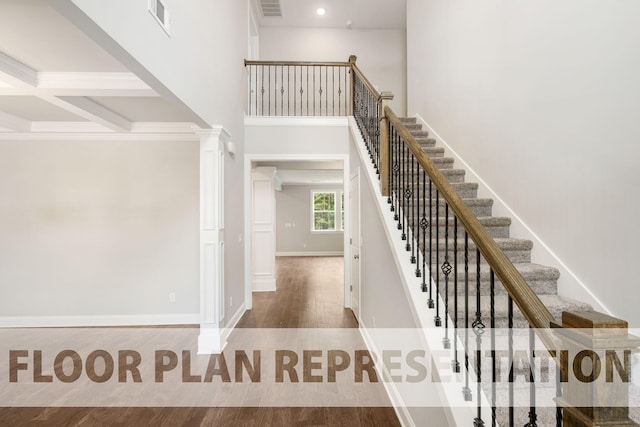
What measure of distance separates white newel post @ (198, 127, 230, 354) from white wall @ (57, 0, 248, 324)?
10.9 inches

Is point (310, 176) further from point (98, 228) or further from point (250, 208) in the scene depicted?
point (98, 228)

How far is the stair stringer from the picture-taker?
60.9 inches

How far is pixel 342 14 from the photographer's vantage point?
21.0ft

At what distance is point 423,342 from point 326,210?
1122cm

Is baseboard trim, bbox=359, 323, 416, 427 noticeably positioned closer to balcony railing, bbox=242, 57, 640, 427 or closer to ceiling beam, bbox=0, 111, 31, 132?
balcony railing, bbox=242, 57, 640, 427

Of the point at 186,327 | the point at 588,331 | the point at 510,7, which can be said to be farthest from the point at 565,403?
the point at 186,327

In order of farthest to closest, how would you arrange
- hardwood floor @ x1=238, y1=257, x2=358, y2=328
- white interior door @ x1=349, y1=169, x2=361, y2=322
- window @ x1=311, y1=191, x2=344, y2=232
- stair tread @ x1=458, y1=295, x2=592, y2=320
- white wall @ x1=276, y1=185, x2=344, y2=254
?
window @ x1=311, y1=191, x2=344, y2=232, white wall @ x1=276, y1=185, x2=344, y2=254, hardwood floor @ x1=238, y1=257, x2=358, y2=328, white interior door @ x1=349, y1=169, x2=361, y2=322, stair tread @ x1=458, y1=295, x2=592, y2=320

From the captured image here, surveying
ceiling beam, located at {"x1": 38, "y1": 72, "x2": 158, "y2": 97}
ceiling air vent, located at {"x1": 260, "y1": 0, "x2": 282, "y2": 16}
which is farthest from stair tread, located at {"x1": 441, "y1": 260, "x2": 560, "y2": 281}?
ceiling air vent, located at {"x1": 260, "y1": 0, "x2": 282, "y2": 16}

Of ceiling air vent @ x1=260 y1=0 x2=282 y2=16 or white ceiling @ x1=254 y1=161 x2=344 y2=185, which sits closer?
ceiling air vent @ x1=260 y1=0 x2=282 y2=16

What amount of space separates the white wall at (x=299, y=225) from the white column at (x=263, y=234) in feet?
→ 20.8

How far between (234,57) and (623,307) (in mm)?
4802

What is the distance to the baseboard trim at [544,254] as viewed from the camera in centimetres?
227

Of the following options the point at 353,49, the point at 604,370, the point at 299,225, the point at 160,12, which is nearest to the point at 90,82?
the point at 160,12

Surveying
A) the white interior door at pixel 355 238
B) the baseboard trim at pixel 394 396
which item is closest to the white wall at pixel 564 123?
the white interior door at pixel 355 238
